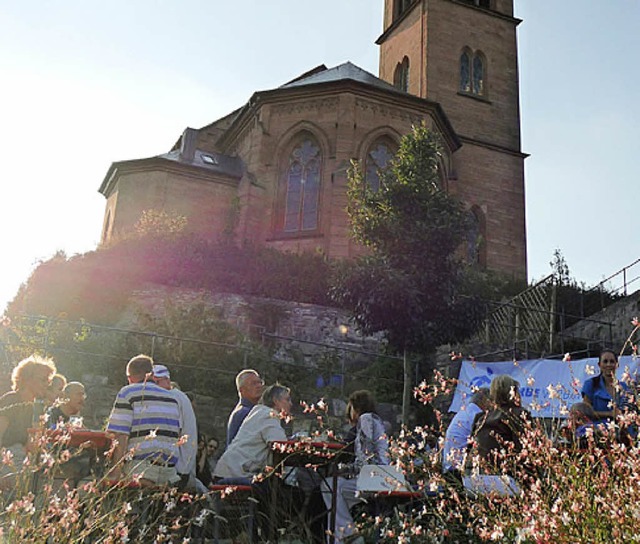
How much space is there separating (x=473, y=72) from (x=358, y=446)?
94.5 feet

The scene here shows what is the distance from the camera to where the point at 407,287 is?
1415 cm

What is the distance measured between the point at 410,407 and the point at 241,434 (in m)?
8.59

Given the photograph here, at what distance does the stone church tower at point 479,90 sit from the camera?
96.7 ft

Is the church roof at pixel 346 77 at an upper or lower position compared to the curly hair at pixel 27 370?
upper

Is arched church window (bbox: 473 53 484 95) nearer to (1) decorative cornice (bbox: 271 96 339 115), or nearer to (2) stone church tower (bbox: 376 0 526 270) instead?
(2) stone church tower (bbox: 376 0 526 270)

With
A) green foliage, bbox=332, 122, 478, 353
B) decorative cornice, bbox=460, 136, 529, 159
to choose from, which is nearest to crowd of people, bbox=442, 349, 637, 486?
green foliage, bbox=332, 122, 478, 353

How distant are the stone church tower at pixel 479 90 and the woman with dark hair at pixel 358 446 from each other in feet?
73.1

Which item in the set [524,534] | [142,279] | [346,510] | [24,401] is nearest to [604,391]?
[346,510]

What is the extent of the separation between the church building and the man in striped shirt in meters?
17.8

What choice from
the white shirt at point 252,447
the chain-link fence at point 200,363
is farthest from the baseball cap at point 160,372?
the chain-link fence at point 200,363

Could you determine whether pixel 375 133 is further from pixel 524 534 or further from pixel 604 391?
pixel 524 534

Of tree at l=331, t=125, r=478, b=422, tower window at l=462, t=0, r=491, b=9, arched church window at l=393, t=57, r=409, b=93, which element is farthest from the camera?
tower window at l=462, t=0, r=491, b=9

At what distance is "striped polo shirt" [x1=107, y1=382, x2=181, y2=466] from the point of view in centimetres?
550

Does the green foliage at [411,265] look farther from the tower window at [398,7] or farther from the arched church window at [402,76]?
the tower window at [398,7]
